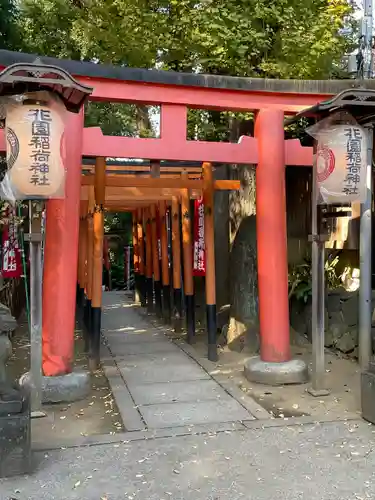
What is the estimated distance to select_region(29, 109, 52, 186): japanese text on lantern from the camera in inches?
205

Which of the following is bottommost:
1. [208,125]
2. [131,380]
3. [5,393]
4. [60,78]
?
[131,380]

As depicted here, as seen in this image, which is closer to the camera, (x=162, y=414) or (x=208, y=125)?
(x=162, y=414)

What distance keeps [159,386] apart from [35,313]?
2152 millimetres

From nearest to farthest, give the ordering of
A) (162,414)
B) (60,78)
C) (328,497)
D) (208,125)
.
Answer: (328,497) → (60,78) → (162,414) → (208,125)

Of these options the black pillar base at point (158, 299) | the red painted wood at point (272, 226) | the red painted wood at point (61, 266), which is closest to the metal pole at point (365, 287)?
the red painted wood at point (272, 226)

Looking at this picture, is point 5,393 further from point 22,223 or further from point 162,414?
point 22,223

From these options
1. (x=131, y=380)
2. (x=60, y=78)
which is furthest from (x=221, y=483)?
(x=60, y=78)

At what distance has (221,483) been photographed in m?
3.91

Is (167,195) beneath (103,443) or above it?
above

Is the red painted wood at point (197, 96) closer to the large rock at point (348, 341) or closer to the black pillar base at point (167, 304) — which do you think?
the large rock at point (348, 341)

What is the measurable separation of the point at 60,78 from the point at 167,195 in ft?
15.5

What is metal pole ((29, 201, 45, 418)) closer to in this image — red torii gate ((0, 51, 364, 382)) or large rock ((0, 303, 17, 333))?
red torii gate ((0, 51, 364, 382))

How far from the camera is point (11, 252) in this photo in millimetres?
9117

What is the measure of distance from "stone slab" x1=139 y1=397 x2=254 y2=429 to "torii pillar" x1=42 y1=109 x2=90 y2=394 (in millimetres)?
1033
